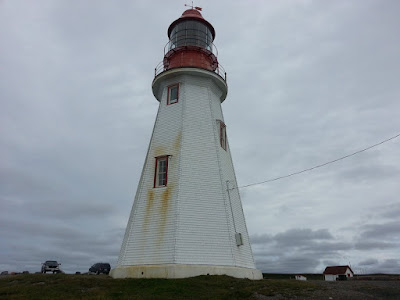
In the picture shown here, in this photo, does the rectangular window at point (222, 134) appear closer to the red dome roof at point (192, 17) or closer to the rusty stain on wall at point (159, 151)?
the rusty stain on wall at point (159, 151)

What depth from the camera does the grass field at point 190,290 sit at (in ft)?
37.3

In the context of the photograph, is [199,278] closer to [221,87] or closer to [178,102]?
[178,102]

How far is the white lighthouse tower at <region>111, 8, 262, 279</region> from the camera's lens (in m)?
14.8

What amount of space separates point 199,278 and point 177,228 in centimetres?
236

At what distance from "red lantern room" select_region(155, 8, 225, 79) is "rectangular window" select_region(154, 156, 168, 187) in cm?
539

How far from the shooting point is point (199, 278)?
13.6 m

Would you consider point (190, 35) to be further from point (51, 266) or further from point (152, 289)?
point (51, 266)

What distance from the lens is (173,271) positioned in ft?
45.9

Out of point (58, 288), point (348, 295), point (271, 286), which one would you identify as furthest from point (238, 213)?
point (58, 288)

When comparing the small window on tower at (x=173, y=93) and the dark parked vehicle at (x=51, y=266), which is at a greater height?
the small window on tower at (x=173, y=93)

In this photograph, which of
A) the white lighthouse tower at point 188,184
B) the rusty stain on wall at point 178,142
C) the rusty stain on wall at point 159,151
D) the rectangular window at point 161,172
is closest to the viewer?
the white lighthouse tower at point 188,184

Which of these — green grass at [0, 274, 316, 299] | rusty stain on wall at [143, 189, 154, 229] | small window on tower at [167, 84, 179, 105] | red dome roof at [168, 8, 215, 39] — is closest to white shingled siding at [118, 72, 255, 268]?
rusty stain on wall at [143, 189, 154, 229]

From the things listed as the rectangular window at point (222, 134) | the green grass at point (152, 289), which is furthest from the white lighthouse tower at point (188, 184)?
the green grass at point (152, 289)

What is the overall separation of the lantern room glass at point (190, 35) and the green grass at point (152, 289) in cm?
1318
